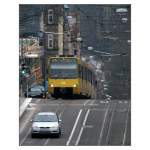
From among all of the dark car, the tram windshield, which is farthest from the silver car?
the tram windshield

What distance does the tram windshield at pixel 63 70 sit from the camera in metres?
5.98

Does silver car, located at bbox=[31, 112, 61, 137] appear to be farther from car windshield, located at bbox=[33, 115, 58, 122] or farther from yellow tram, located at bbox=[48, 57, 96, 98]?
yellow tram, located at bbox=[48, 57, 96, 98]

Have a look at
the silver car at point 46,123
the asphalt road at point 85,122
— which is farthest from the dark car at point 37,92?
the silver car at point 46,123

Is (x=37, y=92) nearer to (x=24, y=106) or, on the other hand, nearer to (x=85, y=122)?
(x=24, y=106)

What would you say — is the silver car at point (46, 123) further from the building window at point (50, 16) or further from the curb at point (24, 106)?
the building window at point (50, 16)

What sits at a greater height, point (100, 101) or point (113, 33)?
point (113, 33)

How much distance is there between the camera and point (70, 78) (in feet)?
19.7

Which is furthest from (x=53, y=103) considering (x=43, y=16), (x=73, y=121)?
(x=43, y=16)

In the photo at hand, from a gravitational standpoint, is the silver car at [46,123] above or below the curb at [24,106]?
below

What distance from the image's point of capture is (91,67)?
6.07 meters

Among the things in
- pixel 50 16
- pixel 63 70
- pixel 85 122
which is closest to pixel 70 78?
pixel 63 70
